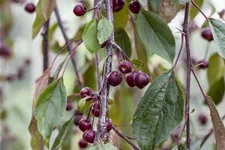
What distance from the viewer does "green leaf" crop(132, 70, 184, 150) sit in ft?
2.56

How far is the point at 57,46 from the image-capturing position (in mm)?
1570

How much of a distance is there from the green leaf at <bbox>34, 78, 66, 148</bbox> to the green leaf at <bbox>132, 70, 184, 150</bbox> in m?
0.11

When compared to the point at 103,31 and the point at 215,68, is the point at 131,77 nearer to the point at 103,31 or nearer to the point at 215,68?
the point at 103,31

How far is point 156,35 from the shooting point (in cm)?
90

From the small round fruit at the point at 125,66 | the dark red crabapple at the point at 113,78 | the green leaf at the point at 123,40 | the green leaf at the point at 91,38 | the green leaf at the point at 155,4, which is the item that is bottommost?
the dark red crabapple at the point at 113,78

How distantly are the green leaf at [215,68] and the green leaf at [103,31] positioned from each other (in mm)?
640

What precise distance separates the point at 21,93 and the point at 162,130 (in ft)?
8.76

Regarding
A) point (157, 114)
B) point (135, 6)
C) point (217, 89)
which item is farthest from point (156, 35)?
point (217, 89)

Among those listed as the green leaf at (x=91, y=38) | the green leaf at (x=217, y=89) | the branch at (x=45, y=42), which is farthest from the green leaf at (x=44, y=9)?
the green leaf at (x=217, y=89)

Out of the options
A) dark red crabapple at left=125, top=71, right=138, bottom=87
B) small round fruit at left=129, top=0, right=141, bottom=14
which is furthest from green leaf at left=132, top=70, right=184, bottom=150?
small round fruit at left=129, top=0, right=141, bottom=14

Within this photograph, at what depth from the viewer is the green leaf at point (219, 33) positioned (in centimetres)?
81

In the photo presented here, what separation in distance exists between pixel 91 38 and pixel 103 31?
35 mm

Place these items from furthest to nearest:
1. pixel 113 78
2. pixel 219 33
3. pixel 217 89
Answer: pixel 217 89 < pixel 219 33 < pixel 113 78

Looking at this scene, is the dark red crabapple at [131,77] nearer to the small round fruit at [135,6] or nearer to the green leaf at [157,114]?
the green leaf at [157,114]
